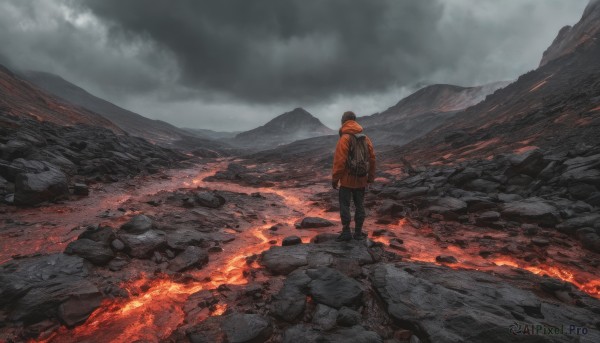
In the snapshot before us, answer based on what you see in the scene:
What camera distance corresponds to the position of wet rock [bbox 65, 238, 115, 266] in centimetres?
505

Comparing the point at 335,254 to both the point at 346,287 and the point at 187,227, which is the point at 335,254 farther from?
the point at 187,227

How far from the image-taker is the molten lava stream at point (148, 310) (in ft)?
11.7

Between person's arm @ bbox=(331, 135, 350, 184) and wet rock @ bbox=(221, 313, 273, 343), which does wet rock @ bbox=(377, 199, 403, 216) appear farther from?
wet rock @ bbox=(221, 313, 273, 343)

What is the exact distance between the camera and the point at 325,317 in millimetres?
3545

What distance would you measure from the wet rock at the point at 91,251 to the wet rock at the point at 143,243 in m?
0.37

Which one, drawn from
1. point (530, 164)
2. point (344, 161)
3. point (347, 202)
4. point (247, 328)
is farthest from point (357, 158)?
point (530, 164)

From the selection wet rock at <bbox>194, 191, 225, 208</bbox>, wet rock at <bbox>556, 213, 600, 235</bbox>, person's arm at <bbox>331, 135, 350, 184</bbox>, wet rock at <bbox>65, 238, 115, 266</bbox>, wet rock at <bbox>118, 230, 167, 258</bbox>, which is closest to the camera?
wet rock at <bbox>65, 238, 115, 266</bbox>

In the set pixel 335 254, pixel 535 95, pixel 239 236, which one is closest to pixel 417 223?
pixel 335 254

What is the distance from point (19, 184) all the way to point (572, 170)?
58.5 ft

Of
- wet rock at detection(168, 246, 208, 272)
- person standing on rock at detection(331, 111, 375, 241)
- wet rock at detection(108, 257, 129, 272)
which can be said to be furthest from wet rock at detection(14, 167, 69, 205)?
person standing on rock at detection(331, 111, 375, 241)

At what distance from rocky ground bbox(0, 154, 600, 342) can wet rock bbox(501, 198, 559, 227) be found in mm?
47

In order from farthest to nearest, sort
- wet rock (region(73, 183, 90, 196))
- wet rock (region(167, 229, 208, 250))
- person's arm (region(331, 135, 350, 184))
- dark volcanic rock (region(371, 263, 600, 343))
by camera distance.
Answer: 1. wet rock (region(73, 183, 90, 196))
2. wet rock (region(167, 229, 208, 250))
3. person's arm (region(331, 135, 350, 184))
4. dark volcanic rock (region(371, 263, 600, 343))

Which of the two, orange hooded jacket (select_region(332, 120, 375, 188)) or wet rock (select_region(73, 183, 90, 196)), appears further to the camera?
wet rock (select_region(73, 183, 90, 196))

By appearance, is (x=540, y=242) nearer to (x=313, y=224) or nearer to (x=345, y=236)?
(x=345, y=236)
